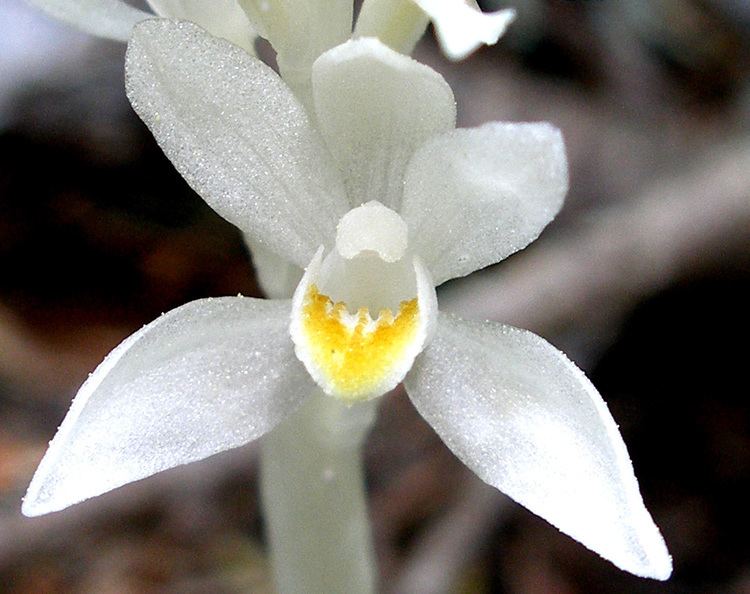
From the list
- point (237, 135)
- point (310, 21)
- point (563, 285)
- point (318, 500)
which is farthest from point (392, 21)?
point (563, 285)

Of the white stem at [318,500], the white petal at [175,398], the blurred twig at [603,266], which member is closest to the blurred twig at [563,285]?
the blurred twig at [603,266]

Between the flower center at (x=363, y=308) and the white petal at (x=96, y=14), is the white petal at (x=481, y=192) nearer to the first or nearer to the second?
the flower center at (x=363, y=308)

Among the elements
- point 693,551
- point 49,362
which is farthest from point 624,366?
point 49,362

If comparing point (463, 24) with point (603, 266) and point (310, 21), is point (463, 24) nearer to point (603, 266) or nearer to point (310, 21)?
point (310, 21)

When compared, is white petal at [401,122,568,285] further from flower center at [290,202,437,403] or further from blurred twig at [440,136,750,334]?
blurred twig at [440,136,750,334]

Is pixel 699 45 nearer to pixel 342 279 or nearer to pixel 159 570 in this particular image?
pixel 159 570

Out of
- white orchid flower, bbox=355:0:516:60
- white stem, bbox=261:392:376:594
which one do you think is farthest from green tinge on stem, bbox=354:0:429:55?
white stem, bbox=261:392:376:594
